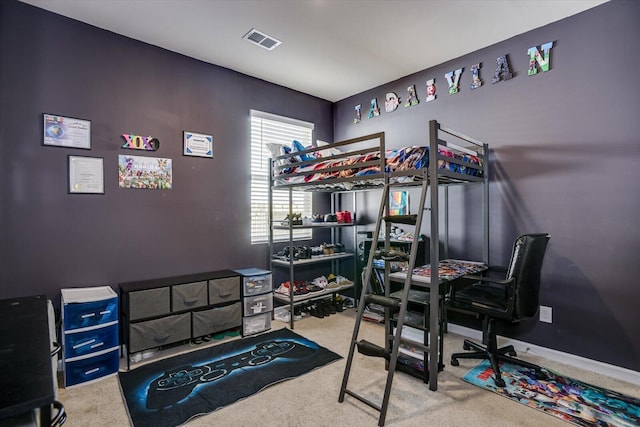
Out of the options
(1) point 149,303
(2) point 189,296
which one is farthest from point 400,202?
(1) point 149,303

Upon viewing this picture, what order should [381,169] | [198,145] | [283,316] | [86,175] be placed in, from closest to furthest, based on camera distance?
[381,169]
[86,175]
[198,145]
[283,316]

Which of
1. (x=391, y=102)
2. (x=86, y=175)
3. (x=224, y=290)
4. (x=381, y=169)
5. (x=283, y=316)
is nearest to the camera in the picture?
(x=381, y=169)

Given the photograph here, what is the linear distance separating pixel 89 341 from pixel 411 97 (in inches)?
151

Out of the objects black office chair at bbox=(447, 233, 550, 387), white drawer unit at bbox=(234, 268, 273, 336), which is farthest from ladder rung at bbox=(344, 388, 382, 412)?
white drawer unit at bbox=(234, 268, 273, 336)

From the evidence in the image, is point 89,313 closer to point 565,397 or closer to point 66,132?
point 66,132

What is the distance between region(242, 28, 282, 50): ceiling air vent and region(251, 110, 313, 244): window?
861 mm

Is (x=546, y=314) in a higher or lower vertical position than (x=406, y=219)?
lower

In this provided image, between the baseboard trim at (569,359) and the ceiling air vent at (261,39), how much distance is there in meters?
3.38

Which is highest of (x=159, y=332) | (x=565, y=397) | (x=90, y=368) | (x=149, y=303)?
(x=149, y=303)

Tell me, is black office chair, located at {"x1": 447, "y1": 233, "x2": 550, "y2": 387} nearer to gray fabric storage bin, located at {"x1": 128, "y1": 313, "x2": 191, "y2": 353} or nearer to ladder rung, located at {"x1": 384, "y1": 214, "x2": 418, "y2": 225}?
ladder rung, located at {"x1": 384, "y1": 214, "x2": 418, "y2": 225}

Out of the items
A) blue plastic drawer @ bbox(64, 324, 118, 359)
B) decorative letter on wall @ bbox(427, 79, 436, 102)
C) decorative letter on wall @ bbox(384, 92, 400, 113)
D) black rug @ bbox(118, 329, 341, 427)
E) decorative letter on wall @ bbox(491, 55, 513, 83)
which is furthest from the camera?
decorative letter on wall @ bbox(384, 92, 400, 113)

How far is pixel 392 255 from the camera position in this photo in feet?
7.65

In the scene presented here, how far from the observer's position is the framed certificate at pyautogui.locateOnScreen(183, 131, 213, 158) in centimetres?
326

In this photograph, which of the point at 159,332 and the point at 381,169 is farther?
the point at 159,332
